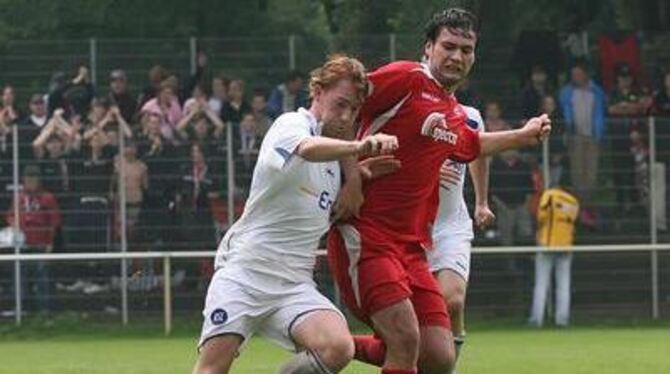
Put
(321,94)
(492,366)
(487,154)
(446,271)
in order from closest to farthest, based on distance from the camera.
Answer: (321,94) < (487,154) < (446,271) < (492,366)

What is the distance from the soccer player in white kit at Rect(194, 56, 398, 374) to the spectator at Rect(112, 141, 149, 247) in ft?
39.9

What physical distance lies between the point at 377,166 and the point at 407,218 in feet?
1.34

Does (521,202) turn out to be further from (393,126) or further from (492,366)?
(393,126)

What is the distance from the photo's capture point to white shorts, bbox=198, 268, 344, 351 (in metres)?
9.70

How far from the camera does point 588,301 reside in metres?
22.9

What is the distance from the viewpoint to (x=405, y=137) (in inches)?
412

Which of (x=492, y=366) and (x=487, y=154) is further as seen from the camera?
(x=492, y=366)

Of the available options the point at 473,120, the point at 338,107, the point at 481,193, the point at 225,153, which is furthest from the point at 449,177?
the point at 225,153

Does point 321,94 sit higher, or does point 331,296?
point 321,94

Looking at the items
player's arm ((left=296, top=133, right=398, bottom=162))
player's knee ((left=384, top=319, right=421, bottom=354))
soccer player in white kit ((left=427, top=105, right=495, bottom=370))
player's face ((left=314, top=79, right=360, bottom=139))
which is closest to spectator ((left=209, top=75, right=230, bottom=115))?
soccer player in white kit ((left=427, top=105, right=495, bottom=370))

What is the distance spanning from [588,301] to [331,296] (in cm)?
295

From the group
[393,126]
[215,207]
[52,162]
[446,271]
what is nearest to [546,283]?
[215,207]

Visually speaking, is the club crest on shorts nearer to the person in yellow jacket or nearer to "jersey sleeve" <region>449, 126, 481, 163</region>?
"jersey sleeve" <region>449, 126, 481, 163</region>

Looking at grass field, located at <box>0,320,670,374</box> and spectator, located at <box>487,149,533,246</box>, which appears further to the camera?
spectator, located at <box>487,149,533,246</box>
